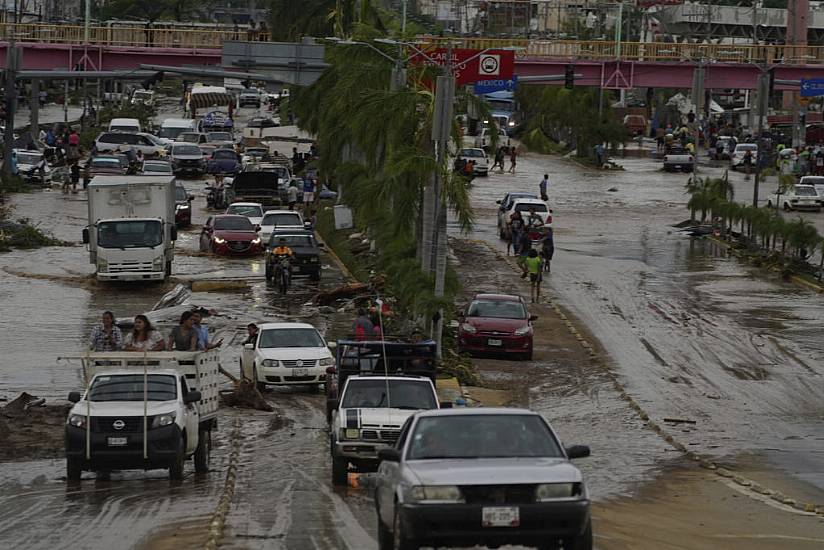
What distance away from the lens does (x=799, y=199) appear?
77.9 m

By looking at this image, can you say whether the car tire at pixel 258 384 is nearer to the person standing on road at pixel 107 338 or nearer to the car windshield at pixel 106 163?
the person standing on road at pixel 107 338

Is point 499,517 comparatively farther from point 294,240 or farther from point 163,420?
point 294,240

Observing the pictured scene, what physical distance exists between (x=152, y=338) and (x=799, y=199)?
194ft

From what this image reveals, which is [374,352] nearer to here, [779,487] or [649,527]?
[779,487]

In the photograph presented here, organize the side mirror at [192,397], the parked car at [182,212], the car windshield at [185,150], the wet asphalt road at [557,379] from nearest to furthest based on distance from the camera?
1. the wet asphalt road at [557,379]
2. the side mirror at [192,397]
3. the parked car at [182,212]
4. the car windshield at [185,150]

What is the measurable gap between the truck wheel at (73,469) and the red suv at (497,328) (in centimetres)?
1766

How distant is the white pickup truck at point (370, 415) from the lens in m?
20.6

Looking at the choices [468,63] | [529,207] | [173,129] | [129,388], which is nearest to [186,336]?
[129,388]

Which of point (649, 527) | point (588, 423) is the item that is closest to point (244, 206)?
point (588, 423)

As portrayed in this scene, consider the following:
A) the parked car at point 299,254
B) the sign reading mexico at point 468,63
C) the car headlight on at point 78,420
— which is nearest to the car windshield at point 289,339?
the sign reading mexico at point 468,63

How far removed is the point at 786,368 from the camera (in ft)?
122

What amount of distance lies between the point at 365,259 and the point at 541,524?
41112mm

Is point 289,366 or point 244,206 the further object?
point 244,206

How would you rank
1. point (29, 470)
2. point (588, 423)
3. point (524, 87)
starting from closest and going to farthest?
point (29, 470) → point (588, 423) → point (524, 87)
